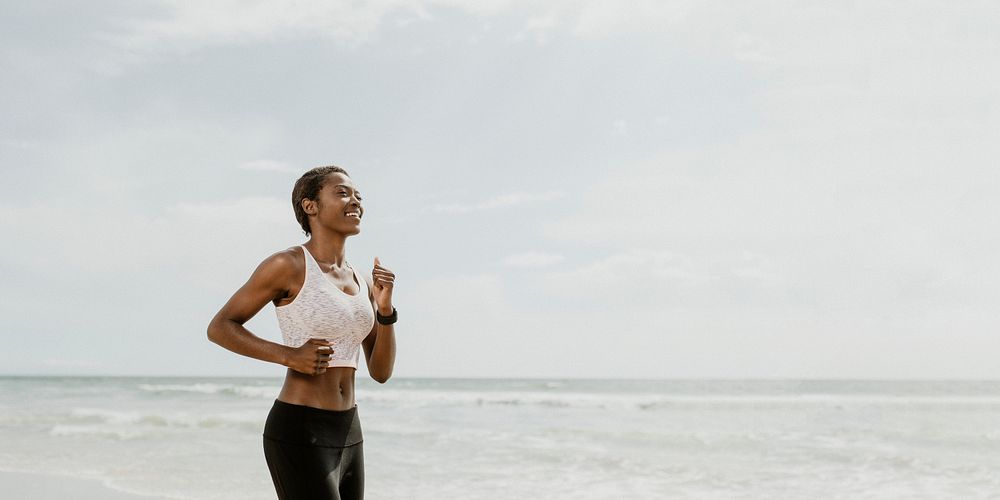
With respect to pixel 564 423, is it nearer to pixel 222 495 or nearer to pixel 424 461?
pixel 424 461

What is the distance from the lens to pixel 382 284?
2.67m

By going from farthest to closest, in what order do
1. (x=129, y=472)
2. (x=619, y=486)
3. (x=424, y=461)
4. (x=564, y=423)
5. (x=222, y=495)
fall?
(x=564, y=423) → (x=424, y=461) → (x=129, y=472) → (x=619, y=486) → (x=222, y=495)

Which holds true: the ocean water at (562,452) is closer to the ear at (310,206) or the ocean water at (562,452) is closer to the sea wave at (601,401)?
the sea wave at (601,401)

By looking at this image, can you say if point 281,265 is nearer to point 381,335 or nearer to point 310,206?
point 310,206

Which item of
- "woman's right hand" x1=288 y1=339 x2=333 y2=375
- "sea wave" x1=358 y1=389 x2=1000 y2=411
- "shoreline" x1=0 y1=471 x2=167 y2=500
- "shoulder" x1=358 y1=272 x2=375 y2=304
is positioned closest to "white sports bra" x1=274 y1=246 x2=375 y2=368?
"woman's right hand" x1=288 y1=339 x2=333 y2=375

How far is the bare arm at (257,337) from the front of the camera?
95.3 inches

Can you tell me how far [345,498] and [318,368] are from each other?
50 cm

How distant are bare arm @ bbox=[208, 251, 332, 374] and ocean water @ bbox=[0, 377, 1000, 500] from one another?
17.3ft

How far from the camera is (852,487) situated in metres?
8.35

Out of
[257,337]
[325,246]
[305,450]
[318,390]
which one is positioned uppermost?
[325,246]

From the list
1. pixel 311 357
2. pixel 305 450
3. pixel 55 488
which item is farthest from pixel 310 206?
pixel 55 488

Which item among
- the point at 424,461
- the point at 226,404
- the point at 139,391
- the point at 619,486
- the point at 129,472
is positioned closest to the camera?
the point at 619,486

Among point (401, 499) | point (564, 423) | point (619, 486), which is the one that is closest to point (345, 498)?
point (401, 499)

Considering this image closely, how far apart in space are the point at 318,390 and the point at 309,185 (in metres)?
0.64
